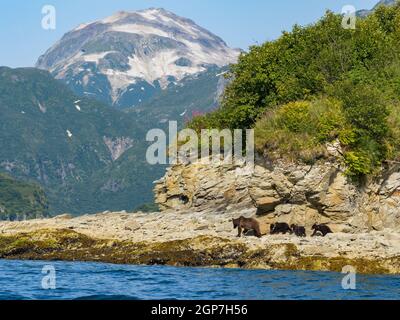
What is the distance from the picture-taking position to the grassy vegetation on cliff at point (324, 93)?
154ft

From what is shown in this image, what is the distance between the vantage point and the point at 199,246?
4306 cm

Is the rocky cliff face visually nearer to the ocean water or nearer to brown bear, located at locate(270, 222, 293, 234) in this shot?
brown bear, located at locate(270, 222, 293, 234)

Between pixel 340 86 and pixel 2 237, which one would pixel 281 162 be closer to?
pixel 340 86

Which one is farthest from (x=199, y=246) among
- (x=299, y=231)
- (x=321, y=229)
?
(x=321, y=229)


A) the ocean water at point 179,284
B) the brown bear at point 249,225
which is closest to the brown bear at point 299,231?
the brown bear at point 249,225

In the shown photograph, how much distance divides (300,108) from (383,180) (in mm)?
6798

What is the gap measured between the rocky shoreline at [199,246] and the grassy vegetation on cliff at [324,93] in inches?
217

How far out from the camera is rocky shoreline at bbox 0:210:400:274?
39375mm

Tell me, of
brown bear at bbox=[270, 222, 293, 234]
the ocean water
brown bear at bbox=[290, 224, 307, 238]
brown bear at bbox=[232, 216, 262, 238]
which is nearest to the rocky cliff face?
brown bear at bbox=[270, 222, 293, 234]

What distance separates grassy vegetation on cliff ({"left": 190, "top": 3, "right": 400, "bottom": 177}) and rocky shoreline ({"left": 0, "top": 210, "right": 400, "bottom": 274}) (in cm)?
550

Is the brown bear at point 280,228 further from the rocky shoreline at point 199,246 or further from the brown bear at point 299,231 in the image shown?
the rocky shoreline at point 199,246

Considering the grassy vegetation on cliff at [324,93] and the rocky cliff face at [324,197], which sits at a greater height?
the grassy vegetation on cliff at [324,93]
